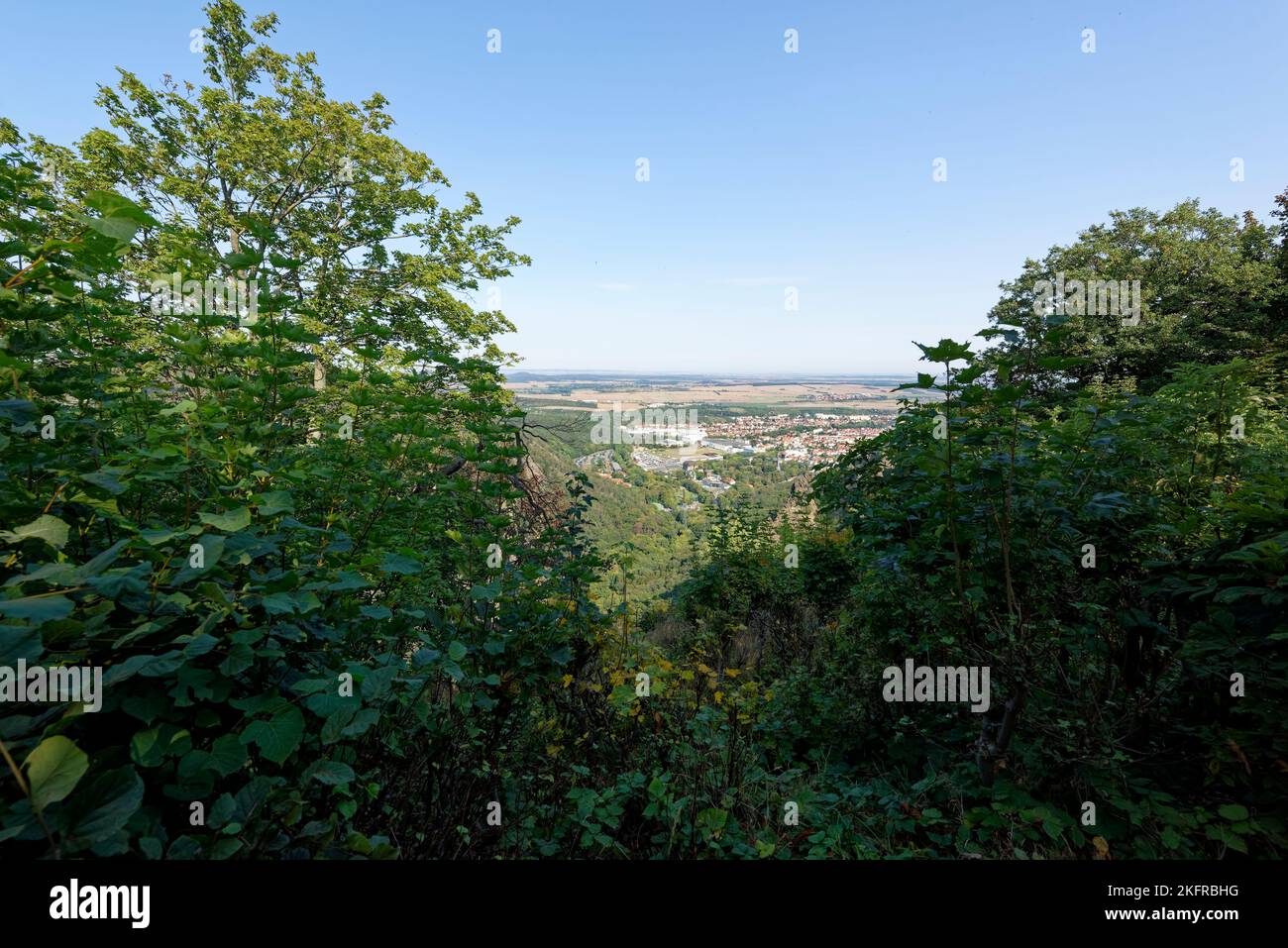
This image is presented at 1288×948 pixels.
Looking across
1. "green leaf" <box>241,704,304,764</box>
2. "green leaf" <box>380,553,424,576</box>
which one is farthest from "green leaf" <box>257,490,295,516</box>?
"green leaf" <box>241,704,304,764</box>

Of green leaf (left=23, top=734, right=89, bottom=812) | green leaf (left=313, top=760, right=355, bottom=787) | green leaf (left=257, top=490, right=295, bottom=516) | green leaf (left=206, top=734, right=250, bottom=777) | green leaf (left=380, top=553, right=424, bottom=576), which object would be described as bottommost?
green leaf (left=313, top=760, right=355, bottom=787)

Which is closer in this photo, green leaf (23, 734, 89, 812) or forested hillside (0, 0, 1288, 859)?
green leaf (23, 734, 89, 812)

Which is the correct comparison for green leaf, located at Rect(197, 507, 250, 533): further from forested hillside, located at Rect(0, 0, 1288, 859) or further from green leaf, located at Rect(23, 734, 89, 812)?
green leaf, located at Rect(23, 734, 89, 812)

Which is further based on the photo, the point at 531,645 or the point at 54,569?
the point at 531,645

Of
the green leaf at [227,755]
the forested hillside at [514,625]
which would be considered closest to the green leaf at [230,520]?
the forested hillside at [514,625]

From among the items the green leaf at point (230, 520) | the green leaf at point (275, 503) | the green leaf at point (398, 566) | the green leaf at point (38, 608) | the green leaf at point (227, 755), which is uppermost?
the green leaf at point (275, 503)

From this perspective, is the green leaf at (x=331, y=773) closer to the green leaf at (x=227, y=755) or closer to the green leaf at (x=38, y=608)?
the green leaf at (x=227, y=755)
